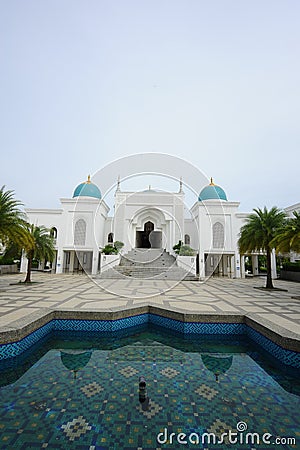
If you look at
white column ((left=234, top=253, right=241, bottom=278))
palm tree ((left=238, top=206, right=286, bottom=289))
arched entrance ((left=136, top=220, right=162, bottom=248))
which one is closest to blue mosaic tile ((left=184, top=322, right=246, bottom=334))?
palm tree ((left=238, top=206, right=286, bottom=289))

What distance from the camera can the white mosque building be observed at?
67.8 feet

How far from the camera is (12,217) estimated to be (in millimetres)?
10078

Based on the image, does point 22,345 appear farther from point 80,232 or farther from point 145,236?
point 145,236

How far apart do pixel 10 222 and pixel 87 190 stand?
1364 cm

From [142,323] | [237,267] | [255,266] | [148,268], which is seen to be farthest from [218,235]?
[142,323]

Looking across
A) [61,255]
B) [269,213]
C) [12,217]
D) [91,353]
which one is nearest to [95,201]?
[61,255]

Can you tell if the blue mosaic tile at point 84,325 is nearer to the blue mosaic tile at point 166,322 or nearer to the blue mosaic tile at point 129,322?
the blue mosaic tile at point 129,322

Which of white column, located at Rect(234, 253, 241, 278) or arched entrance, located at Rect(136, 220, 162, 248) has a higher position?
arched entrance, located at Rect(136, 220, 162, 248)

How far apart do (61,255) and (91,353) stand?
17.7m

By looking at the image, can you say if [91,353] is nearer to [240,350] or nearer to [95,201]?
[240,350]

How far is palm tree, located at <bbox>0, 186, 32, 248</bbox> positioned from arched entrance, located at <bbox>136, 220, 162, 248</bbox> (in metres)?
15.8

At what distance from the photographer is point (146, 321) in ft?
21.9

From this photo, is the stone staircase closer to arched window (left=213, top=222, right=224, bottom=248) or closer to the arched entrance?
arched window (left=213, top=222, right=224, bottom=248)

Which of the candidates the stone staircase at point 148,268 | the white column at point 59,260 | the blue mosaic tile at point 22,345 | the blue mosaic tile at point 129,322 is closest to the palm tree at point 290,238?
the blue mosaic tile at point 129,322
